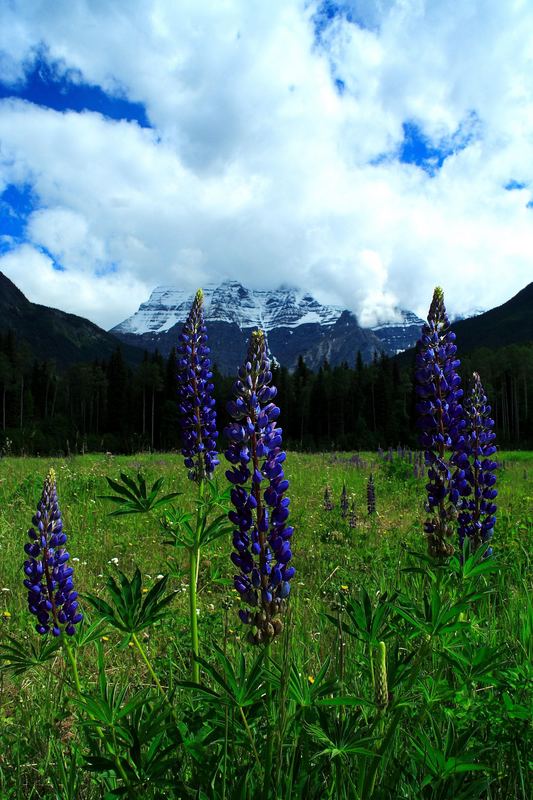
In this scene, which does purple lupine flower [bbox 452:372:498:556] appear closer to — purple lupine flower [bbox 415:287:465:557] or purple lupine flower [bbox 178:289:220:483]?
purple lupine flower [bbox 415:287:465:557]

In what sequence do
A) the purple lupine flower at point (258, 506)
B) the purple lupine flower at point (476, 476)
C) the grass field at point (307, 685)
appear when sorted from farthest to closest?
the purple lupine flower at point (476, 476)
the purple lupine flower at point (258, 506)
the grass field at point (307, 685)

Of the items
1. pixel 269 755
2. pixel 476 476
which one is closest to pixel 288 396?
pixel 476 476

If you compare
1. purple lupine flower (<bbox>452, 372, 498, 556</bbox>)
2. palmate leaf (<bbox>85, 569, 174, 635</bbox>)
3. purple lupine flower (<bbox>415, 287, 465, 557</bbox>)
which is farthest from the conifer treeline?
palmate leaf (<bbox>85, 569, 174, 635</bbox>)

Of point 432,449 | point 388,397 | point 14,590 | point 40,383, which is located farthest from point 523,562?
point 40,383

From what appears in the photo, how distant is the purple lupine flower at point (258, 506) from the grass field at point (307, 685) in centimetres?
A: 15

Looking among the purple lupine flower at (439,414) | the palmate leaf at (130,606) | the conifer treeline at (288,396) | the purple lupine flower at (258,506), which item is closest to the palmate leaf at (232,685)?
the purple lupine flower at (258,506)

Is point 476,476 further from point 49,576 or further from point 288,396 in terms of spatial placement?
point 288,396

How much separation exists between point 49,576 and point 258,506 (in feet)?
4.48

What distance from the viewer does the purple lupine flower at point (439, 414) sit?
296 cm

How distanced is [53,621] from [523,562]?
4.93m

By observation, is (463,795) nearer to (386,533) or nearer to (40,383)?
(386,533)

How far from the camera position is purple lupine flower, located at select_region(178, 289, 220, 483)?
3.78 metres

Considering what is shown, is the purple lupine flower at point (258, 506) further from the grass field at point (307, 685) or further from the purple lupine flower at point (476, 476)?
the purple lupine flower at point (476, 476)

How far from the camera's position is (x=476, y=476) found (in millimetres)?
3566
